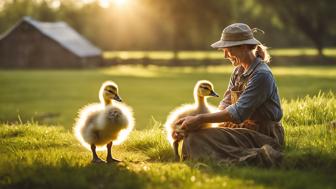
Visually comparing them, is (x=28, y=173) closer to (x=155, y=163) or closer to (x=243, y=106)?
(x=155, y=163)

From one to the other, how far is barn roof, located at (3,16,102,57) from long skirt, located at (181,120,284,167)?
152 ft

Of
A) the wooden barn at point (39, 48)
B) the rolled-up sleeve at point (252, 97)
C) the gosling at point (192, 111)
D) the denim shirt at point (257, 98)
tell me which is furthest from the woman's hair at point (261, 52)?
the wooden barn at point (39, 48)

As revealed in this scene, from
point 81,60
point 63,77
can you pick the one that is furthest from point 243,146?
point 81,60

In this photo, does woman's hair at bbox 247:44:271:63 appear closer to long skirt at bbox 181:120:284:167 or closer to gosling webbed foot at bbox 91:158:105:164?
long skirt at bbox 181:120:284:167

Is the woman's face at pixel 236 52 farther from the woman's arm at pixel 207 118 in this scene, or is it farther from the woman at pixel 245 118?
the woman's arm at pixel 207 118

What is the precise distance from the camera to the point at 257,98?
28.5ft

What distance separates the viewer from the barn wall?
182 ft

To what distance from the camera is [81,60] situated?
183 feet

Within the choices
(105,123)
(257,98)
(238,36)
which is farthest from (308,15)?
(105,123)

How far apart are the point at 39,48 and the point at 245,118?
161ft

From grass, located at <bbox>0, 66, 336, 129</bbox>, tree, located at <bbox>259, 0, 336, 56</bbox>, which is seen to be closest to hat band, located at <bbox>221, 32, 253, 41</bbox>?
grass, located at <bbox>0, 66, 336, 129</bbox>

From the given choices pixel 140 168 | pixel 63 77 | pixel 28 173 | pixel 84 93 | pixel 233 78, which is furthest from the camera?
pixel 63 77

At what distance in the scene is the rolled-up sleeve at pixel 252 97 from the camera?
8.67 metres

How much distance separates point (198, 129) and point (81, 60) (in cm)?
4749
